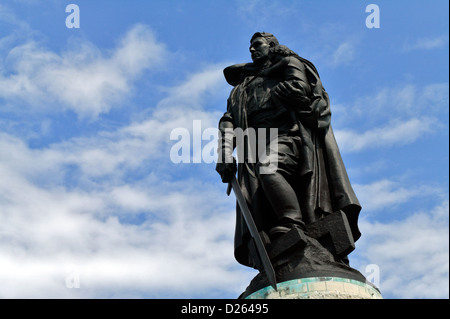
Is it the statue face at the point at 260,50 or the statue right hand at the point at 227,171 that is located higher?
the statue face at the point at 260,50

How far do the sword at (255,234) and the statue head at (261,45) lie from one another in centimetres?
282

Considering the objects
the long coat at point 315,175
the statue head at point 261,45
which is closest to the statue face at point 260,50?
the statue head at point 261,45

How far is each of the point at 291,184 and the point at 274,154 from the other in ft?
2.07

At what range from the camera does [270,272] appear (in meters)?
9.20

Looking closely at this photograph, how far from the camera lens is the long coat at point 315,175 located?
10312 mm

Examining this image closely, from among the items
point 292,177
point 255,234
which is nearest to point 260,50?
point 292,177

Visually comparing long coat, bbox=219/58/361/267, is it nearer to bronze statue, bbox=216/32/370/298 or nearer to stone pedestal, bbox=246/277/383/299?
bronze statue, bbox=216/32/370/298

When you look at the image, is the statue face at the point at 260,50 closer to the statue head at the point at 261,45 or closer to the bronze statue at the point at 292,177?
the statue head at the point at 261,45

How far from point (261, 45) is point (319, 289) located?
525 centimetres

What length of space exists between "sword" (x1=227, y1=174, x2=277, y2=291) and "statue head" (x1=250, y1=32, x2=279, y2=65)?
111 inches
